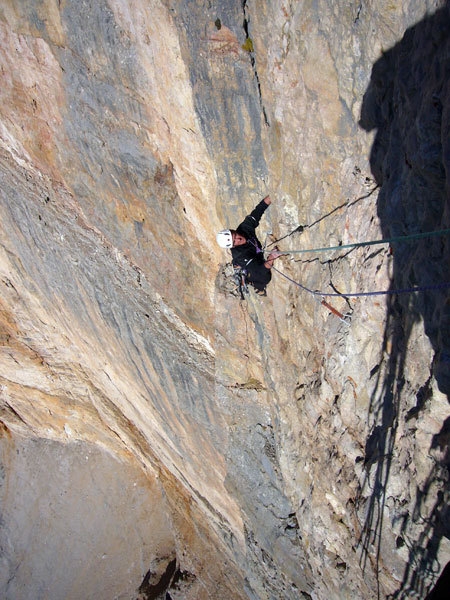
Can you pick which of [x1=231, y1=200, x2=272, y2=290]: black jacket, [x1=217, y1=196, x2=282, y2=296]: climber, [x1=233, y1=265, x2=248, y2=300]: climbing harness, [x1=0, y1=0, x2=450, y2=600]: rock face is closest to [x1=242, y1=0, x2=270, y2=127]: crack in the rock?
[x1=0, y1=0, x2=450, y2=600]: rock face

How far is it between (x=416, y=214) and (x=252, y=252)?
2200 mm

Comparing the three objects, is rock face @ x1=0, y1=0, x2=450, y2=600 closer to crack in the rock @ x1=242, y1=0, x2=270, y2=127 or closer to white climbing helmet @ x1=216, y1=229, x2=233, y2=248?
crack in the rock @ x1=242, y1=0, x2=270, y2=127

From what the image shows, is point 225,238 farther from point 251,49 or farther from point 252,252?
point 251,49

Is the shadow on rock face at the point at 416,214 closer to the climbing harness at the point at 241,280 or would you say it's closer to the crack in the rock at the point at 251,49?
the crack in the rock at the point at 251,49

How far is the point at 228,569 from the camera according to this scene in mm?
9219

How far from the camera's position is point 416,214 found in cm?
281

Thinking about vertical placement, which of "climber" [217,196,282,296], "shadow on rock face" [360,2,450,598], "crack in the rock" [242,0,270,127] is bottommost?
"shadow on rock face" [360,2,450,598]

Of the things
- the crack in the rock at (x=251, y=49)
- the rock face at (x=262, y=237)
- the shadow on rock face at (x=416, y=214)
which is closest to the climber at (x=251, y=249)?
the rock face at (x=262, y=237)

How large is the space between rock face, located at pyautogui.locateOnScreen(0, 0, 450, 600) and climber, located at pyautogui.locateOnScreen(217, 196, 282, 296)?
11cm

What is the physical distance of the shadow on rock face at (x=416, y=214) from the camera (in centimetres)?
247

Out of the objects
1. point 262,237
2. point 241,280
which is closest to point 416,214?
point 262,237

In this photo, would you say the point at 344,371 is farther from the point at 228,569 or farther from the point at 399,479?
the point at 228,569

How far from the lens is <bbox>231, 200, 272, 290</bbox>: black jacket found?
15.5 feet

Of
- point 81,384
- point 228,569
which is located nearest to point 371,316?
point 228,569
